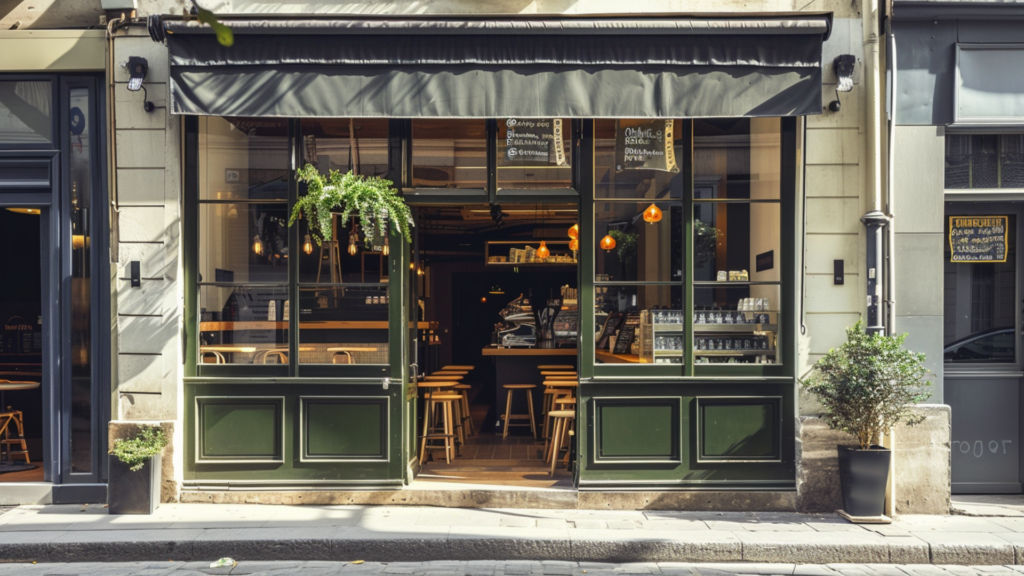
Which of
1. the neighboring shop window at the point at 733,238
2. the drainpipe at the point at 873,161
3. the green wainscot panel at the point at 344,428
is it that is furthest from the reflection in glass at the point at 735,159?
the green wainscot panel at the point at 344,428

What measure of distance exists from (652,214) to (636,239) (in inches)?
12.3

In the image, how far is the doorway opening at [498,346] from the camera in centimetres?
863

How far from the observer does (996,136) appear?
7.55m

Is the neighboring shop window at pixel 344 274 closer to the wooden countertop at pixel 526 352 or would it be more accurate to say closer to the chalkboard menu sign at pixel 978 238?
the wooden countertop at pixel 526 352

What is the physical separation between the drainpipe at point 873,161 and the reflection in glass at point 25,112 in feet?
26.3

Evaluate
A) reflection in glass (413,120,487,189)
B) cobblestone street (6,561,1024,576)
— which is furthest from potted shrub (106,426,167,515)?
reflection in glass (413,120,487,189)

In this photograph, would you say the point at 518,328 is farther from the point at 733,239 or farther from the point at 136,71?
the point at 136,71

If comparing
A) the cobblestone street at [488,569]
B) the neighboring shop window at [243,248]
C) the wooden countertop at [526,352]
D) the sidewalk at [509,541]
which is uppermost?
the neighboring shop window at [243,248]

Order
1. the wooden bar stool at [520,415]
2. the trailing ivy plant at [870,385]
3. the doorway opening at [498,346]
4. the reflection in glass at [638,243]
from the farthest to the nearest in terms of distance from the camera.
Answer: the wooden bar stool at [520,415] < the doorway opening at [498,346] < the reflection in glass at [638,243] < the trailing ivy plant at [870,385]

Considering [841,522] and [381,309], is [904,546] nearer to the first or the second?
[841,522]

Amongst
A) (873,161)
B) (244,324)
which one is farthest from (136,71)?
(873,161)

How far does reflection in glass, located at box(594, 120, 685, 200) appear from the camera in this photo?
7.48 metres

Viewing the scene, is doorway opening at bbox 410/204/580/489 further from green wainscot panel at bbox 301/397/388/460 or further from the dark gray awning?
the dark gray awning

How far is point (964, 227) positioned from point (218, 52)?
764cm
